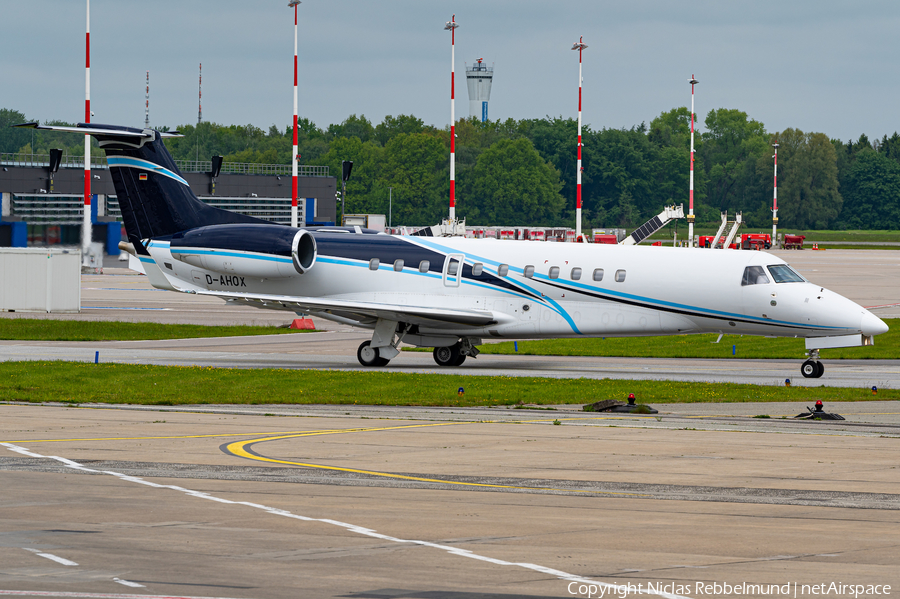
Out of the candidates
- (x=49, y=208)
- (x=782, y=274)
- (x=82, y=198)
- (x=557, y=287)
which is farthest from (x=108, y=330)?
(x=82, y=198)

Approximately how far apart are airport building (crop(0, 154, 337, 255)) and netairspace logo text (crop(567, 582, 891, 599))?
74.3m

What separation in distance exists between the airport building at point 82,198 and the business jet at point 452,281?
47.2 meters

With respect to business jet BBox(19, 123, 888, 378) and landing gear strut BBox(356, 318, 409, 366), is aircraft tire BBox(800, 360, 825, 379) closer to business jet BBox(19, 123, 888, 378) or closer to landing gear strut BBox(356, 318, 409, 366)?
business jet BBox(19, 123, 888, 378)

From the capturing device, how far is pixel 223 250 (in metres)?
33.2

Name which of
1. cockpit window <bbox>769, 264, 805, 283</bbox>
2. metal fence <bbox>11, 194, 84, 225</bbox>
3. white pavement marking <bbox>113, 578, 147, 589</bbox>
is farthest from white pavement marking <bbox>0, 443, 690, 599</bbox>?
→ metal fence <bbox>11, 194, 84, 225</bbox>

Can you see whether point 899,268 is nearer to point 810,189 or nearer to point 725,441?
point 725,441

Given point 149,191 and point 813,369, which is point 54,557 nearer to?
point 813,369

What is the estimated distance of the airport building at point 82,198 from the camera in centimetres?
9288

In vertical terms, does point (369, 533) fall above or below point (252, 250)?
below

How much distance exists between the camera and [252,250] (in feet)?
108

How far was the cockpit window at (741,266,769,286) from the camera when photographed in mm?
29531

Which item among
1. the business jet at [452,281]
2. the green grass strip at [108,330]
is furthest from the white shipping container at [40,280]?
the business jet at [452,281]

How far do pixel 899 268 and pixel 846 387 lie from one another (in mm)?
68185

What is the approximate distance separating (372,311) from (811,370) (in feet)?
39.7
